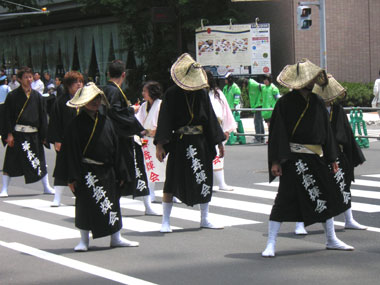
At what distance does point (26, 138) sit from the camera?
471 inches

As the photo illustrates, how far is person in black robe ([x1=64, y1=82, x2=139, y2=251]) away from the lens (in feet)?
24.1

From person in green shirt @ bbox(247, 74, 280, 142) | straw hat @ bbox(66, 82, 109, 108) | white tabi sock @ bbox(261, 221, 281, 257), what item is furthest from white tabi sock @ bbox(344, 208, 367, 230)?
person in green shirt @ bbox(247, 74, 280, 142)

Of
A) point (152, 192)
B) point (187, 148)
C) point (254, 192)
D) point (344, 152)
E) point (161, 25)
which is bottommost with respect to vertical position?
point (254, 192)

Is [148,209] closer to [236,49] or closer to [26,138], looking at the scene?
[26,138]

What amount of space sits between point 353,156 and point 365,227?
80cm

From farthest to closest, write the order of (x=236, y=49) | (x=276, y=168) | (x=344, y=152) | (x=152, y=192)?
(x=236, y=49), (x=152, y=192), (x=344, y=152), (x=276, y=168)

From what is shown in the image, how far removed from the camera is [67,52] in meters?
45.7

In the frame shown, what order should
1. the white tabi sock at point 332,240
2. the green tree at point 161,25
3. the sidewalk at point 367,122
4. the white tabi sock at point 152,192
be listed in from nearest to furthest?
1. the white tabi sock at point 332,240
2. the white tabi sock at point 152,192
3. the sidewalk at point 367,122
4. the green tree at point 161,25

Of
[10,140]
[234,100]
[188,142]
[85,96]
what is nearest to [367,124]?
[234,100]

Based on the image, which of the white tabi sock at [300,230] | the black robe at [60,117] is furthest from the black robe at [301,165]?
the black robe at [60,117]

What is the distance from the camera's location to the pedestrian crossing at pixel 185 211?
9031 mm

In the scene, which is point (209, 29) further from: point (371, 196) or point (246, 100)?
point (371, 196)

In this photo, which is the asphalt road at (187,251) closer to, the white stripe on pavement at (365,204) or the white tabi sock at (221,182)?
the white stripe on pavement at (365,204)

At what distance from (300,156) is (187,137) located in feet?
5.67
